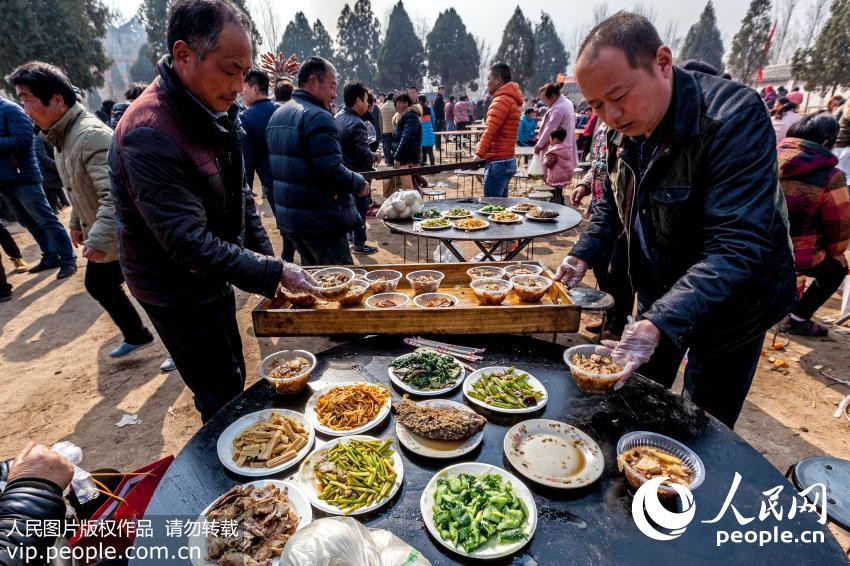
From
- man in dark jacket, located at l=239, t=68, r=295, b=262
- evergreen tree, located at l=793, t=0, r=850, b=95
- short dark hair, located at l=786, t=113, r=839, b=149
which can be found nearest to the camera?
short dark hair, located at l=786, t=113, r=839, b=149

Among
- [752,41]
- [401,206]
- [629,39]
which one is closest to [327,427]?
[629,39]

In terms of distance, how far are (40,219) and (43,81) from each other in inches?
184

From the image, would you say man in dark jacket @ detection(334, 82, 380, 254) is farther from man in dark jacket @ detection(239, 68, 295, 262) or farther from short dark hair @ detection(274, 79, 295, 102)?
short dark hair @ detection(274, 79, 295, 102)

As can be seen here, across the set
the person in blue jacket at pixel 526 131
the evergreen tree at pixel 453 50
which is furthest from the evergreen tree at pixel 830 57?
the evergreen tree at pixel 453 50

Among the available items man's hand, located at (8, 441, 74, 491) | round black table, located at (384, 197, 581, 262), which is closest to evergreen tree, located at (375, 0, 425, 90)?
round black table, located at (384, 197, 581, 262)

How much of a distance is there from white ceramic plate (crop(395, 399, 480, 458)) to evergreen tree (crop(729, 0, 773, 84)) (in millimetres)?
58694

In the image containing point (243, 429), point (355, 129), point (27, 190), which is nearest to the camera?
point (243, 429)

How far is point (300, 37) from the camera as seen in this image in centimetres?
5731

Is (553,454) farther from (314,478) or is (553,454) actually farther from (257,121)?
(257,121)

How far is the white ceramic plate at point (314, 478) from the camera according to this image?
1456mm

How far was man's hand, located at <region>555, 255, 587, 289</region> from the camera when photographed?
2.67 metres

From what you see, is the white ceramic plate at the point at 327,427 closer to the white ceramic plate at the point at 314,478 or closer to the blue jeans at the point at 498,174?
the white ceramic plate at the point at 314,478

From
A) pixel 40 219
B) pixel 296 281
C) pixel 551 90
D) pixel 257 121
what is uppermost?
pixel 551 90

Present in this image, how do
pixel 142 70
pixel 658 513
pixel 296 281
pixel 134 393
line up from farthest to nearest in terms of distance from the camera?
pixel 142 70
pixel 134 393
pixel 296 281
pixel 658 513
